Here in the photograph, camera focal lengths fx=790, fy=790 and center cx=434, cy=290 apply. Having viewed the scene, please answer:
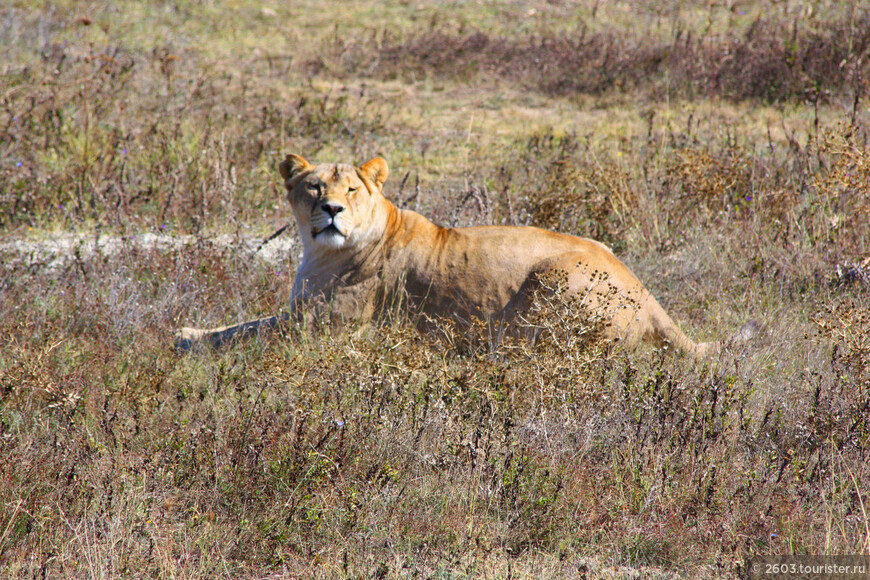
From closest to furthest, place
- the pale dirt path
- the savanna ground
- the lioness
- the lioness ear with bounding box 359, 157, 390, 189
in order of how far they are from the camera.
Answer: the savanna ground, the lioness, the lioness ear with bounding box 359, 157, 390, 189, the pale dirt path

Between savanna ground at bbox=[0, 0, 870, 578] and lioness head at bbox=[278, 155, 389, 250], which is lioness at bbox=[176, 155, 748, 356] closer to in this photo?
lioness head at bbox=[278, 155, 389, 250]

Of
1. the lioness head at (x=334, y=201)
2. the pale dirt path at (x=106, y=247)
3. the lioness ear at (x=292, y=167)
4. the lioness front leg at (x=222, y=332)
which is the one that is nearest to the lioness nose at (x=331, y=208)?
the lioness head at (x=334, y=201)

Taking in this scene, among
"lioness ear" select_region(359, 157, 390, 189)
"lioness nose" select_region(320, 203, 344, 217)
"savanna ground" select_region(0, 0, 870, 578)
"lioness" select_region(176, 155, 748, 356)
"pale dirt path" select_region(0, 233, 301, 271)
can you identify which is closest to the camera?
"savanna ground" select_region(0, 0, 870, 578)

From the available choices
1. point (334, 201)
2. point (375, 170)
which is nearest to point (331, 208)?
point (334, 201)

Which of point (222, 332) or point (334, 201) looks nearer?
point (334, 201)

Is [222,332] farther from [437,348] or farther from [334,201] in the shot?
[437,348]

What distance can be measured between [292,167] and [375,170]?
0.61 m

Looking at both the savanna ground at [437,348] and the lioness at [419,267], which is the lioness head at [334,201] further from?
the savanna ground at [437,348]

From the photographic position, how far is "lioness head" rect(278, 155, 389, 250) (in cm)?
539

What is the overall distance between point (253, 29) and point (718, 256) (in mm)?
11038

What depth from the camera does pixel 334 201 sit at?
5336 mm

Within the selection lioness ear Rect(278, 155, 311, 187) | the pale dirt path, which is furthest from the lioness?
the pale dirt path

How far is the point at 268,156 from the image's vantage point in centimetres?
938

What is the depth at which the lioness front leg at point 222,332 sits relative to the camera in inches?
215
